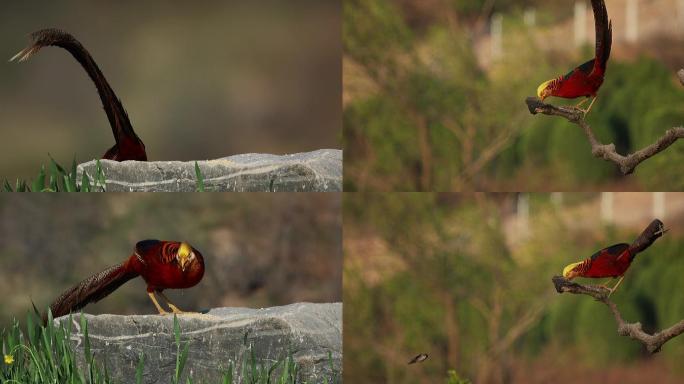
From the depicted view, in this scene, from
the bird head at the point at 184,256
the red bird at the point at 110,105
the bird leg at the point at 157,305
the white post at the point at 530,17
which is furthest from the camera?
the red bird at the point at 110,105

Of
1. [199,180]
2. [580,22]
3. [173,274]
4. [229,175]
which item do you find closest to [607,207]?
[580,22]

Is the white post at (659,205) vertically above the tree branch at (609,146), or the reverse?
the tree branch at (609,146)

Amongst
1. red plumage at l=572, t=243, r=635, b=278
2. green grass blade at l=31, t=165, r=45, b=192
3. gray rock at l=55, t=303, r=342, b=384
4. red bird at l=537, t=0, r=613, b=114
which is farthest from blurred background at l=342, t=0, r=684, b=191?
green grass blade at l=31, t=165, r=45, b=192

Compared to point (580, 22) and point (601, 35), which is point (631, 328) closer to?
point (601, 35)

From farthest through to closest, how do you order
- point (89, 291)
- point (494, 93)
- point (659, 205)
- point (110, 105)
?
point (110, 105)
point (494, 93)
point (659, 205)
point (89, 291)

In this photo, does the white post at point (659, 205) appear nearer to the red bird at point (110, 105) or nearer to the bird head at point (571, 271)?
the bird head at point (571, 271)

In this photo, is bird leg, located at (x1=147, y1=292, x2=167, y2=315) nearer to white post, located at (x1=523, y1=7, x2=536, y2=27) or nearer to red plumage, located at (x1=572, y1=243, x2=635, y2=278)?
red plumage, located at (x1=572, y1=243, x2=635, y2=278)

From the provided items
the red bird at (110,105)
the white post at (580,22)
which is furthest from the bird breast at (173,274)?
the white post at (580,22)
